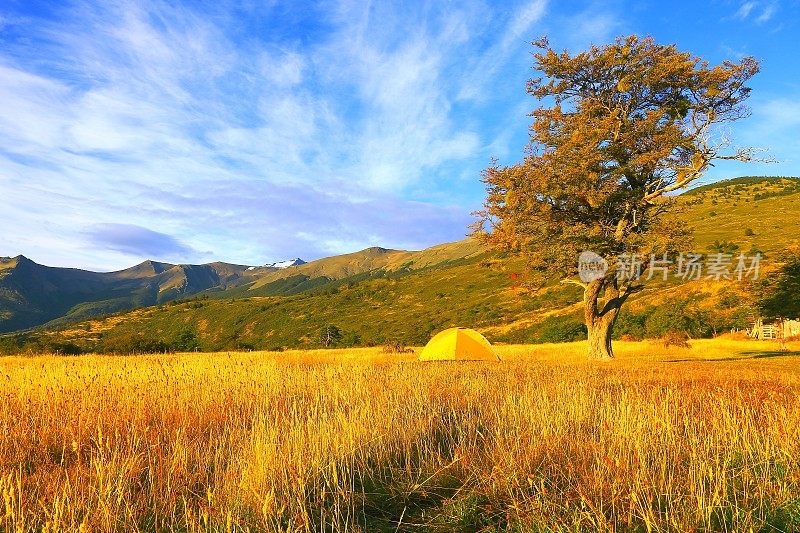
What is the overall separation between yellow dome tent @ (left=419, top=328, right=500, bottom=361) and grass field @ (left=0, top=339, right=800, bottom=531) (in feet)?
55.4

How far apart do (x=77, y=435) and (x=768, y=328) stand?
51.8 meters

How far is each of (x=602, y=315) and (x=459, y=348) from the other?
7.39 m

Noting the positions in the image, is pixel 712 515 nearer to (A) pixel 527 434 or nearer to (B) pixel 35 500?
(A) pixel 527 434

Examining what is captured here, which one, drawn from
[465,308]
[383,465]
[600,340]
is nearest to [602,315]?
[600,340]

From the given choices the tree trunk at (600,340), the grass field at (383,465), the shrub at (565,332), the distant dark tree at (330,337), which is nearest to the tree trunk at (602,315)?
the tree trunk at (600,340)

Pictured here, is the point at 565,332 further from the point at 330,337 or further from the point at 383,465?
the point at 383,465

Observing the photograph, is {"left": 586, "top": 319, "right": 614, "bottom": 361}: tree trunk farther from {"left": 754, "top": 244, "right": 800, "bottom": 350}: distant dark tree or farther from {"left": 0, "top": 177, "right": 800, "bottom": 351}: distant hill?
{"left": 754, "top": 244, "right": 800, "bottom": 350}: distant dark tree

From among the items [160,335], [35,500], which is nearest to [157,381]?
[35,500]

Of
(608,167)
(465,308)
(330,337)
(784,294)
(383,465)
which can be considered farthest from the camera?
(465,308)

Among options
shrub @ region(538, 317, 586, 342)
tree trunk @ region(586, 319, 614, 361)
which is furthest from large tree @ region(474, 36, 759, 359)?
shrub @ region(538, 317, 586, 342)

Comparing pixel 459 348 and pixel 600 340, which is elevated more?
pixel 600 340

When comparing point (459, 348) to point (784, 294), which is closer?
point (459, 348)

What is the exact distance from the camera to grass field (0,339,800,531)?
347cm

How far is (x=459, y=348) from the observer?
2498cm
